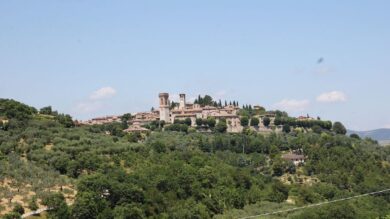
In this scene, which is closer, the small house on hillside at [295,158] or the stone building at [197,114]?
the small house on hillside at [295,158]

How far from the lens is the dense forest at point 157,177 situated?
38.8 meters

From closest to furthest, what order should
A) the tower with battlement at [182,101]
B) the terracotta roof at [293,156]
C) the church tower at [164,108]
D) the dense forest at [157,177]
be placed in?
the dense forest at [157,177]
the terracotta roof at [293,156]
the church tower at [164,108]
the tower with battlement at [182,101]

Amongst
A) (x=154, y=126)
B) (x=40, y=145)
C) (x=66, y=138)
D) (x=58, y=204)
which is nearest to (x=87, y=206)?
(x=58, y=204)

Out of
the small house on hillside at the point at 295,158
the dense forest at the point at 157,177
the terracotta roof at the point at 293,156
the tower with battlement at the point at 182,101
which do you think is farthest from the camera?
the tower with battlement at the point at 182,101

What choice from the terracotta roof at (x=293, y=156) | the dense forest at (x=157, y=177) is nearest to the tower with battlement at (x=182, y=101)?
the dense forest at (x=157, y=177)

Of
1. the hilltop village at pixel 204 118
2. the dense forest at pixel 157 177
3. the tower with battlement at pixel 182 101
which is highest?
the tower with battlement at pixel 182 101

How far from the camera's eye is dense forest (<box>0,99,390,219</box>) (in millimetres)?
38750

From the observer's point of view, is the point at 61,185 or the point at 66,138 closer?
the point at 61,185

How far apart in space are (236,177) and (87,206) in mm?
19217

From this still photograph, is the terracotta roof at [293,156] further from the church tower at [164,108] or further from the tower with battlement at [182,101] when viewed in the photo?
the tower with battlement at [182,101]

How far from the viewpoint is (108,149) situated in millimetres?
53469

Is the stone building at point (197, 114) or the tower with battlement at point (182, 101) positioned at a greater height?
the tower with battlement at point (182, 101)

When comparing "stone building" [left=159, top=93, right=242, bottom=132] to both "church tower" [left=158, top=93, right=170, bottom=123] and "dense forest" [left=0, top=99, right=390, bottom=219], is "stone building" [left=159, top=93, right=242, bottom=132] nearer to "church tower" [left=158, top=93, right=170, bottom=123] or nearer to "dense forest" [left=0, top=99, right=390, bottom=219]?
"church tower" [left=158, top=93, right=170, bottom=123]

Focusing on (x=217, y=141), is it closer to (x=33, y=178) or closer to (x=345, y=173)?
(x=345, y=173)
